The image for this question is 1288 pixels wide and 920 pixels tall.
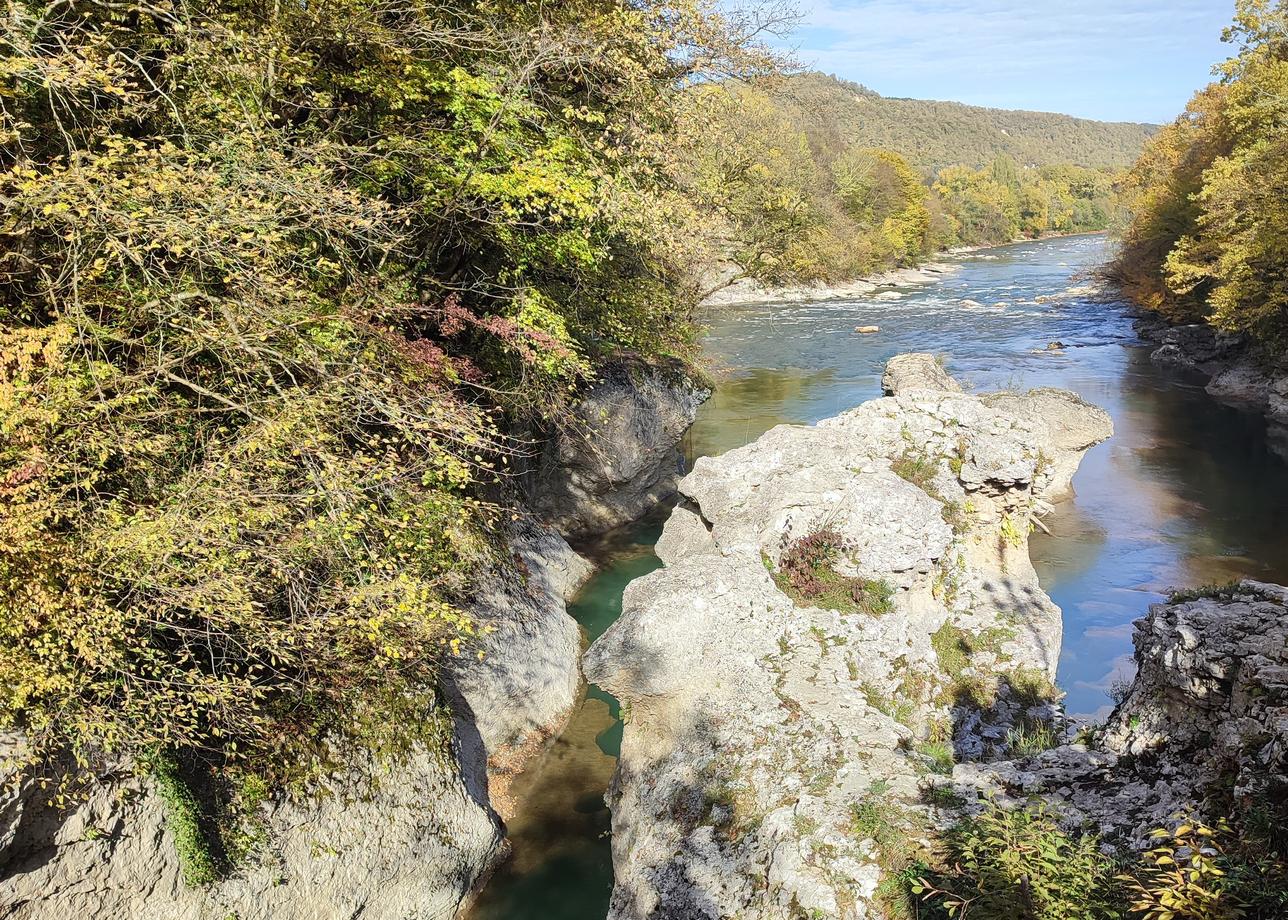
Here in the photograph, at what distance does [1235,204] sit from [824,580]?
1113 inches

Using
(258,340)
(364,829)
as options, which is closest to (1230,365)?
(364,829)

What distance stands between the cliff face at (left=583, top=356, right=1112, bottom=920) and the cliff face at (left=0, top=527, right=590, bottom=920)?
7.33 feet

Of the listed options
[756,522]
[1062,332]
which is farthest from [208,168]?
[1062,332]

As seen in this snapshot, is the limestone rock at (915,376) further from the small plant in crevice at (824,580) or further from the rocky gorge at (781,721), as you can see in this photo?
the small plant in crevice at (824,580)

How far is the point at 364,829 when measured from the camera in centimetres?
869

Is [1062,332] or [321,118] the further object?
[1062,332]

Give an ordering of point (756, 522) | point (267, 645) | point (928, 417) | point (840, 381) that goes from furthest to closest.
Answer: point (840, 381) < point (928, 417) < point (756, 522) < point (267, 645)

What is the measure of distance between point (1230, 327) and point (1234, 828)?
3010cm

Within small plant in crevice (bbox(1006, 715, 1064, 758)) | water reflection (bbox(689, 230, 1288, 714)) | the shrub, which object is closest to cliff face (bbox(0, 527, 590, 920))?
the shrub

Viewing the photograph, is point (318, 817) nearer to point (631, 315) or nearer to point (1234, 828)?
point (1234, 828)

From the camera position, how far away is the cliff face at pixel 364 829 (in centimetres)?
655

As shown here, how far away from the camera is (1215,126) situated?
121ft

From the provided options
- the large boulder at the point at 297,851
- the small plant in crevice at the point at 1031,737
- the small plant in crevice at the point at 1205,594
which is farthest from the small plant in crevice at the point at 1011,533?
the large boulder at the point at 297,851

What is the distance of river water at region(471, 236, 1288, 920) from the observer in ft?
35.3
